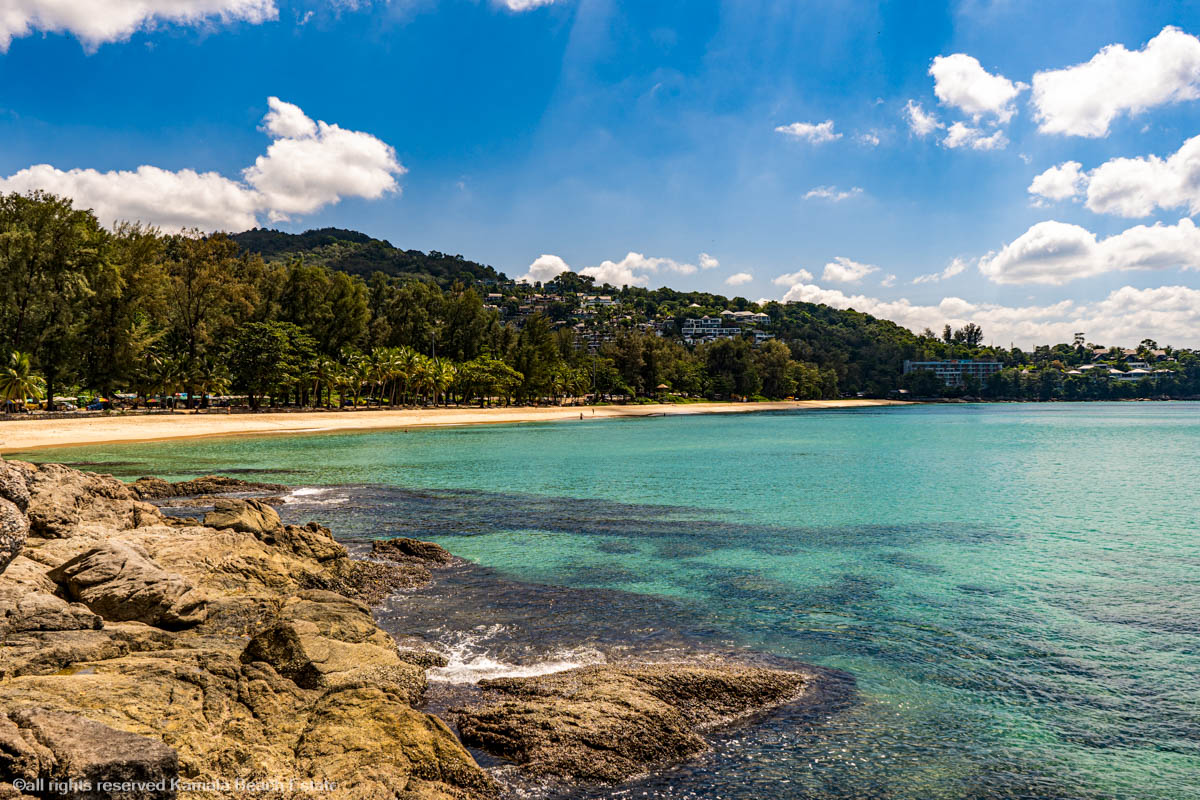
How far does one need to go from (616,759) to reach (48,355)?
A: 222 feet

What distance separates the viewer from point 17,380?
50906 mm

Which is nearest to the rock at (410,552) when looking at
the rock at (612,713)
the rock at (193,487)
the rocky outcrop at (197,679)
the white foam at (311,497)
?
the rocky outcrop at (197,679)

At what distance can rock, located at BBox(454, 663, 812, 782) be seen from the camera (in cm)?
711

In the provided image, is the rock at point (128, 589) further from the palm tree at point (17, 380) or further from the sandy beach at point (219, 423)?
the palm tree at point (17, 380)

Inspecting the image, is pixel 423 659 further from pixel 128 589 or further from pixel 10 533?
pixel 10 533

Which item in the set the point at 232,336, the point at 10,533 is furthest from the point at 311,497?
the point at 232,336

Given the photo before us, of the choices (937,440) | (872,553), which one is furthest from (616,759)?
(937,440)

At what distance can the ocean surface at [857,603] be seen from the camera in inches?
295

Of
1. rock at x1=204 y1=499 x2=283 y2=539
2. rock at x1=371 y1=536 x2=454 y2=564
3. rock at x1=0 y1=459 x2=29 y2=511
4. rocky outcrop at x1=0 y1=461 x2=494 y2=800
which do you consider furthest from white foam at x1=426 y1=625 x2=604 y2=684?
rock at x1=0 y1=459 x2=29 y2=511

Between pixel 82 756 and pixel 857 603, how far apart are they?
39.7ft

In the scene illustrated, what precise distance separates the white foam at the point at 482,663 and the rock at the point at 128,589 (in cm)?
351

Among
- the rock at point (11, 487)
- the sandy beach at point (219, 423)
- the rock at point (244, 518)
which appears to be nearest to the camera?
the rock at point (11, 487)

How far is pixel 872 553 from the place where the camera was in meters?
17.7

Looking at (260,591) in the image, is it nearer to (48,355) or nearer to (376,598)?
(376,598)
